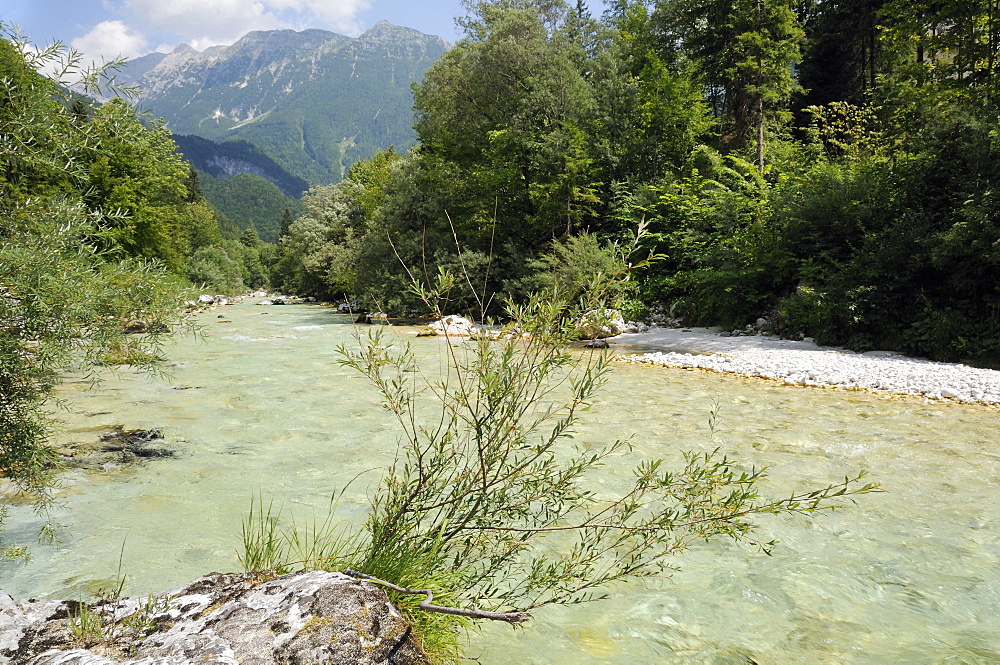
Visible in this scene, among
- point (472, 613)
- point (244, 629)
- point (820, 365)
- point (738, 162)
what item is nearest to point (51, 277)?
point (244, 629)

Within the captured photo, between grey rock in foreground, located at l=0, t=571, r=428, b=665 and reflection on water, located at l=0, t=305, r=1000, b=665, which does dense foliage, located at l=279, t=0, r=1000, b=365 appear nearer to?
reflection on water, located at l=0, t=305, r=1000, b=665

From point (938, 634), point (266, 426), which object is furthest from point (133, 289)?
A: point (938, 634)

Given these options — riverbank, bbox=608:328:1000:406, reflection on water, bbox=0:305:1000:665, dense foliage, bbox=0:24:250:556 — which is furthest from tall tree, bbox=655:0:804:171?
dense foliage, bbox=0:24:250:556

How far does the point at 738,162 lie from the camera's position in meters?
22.2

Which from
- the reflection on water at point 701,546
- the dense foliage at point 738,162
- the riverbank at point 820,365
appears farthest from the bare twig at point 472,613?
the riverbank at point 820,365

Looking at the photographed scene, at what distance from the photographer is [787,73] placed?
76.0 ft

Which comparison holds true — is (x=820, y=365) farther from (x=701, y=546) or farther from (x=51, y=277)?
(x=51, y=277)

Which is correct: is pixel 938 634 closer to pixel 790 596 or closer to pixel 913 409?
pixel 790 596

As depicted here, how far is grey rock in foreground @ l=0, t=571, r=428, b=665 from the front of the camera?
1.93 metres

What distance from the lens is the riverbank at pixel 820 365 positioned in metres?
9.16

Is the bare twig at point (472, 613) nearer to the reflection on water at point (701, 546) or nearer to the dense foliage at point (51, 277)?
the reflection on water at point (701, 546)

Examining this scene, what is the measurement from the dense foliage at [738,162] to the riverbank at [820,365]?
100 centimetres

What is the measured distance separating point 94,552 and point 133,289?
203 centimetres

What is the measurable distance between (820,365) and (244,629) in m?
11.7
